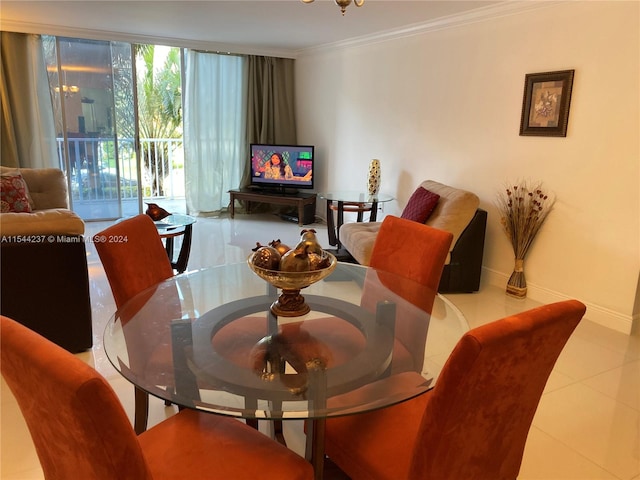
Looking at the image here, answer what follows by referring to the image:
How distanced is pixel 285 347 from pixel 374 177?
358 centimetres

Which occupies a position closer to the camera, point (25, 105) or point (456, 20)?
point (456, 20)

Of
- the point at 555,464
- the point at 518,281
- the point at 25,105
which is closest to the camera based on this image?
the point at 555,464

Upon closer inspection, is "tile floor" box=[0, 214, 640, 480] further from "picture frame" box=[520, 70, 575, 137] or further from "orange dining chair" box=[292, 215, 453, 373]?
"picture frame" box=[520, 70, 575, 137]

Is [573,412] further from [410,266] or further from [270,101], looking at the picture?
[270,101]

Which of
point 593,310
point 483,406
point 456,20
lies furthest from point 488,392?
point 456,20

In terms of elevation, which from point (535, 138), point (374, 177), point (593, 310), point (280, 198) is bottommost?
point (593, 310)

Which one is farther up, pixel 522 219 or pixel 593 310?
pixel 522 219

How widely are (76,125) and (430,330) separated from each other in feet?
18.0

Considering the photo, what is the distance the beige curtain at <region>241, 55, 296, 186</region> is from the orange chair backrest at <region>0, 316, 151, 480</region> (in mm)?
5874

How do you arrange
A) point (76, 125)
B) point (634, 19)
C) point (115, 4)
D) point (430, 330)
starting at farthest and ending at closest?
point (76, 125) < point (115, 4) < point (634, 19) < point (430, 330)

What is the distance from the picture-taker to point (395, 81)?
5004 mm

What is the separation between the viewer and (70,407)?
0.88 m

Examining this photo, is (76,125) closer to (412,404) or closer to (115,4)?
(115,4)

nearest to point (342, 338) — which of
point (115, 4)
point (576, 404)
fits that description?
point (576, 404)
